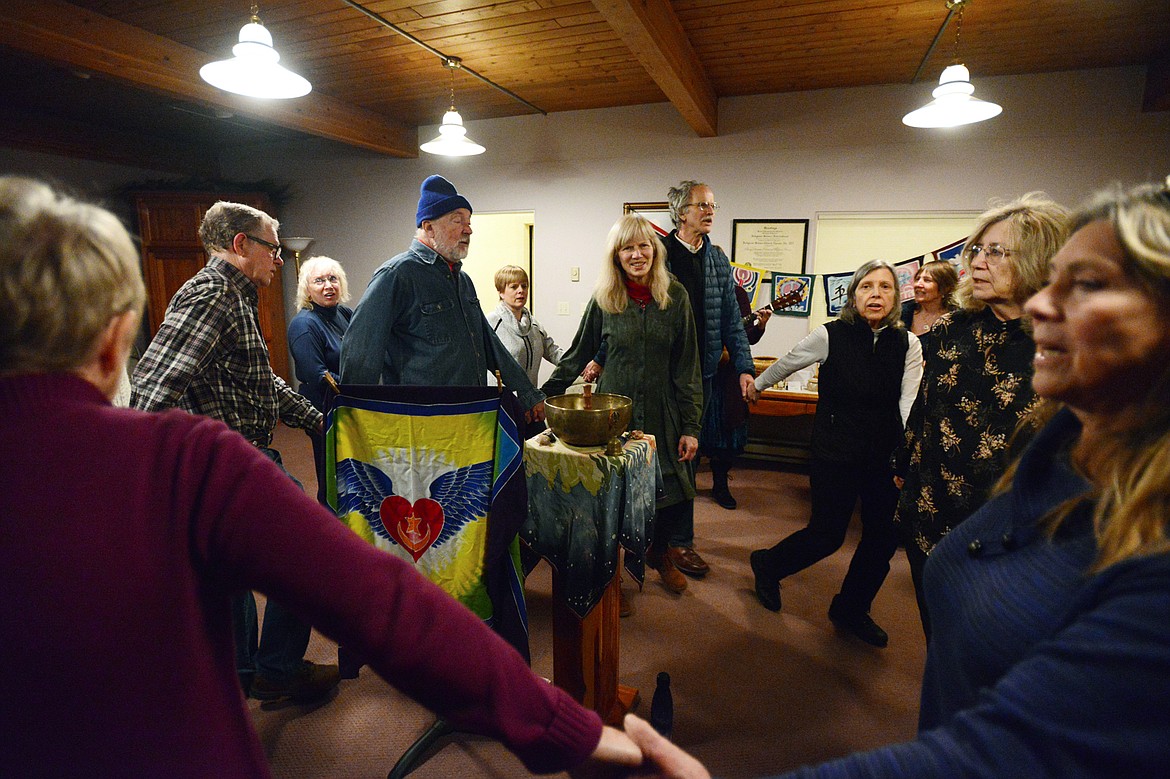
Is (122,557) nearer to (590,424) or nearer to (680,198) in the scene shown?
(590,424)

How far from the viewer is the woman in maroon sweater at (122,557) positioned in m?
0.52

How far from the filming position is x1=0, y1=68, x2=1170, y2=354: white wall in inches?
162

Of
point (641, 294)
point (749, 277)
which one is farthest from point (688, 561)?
point (749, 277)

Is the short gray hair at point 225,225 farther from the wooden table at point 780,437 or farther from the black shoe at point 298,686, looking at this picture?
the wooden table at point 780,437

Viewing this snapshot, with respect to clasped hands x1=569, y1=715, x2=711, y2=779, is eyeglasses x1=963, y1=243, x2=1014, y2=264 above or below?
above

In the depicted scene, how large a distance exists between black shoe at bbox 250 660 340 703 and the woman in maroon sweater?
164 centimetres

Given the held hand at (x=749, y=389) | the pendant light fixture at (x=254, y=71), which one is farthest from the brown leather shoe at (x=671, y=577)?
the pendant light fixture at (x=254, y=71)

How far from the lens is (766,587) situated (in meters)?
2.68

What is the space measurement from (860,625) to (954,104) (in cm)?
257

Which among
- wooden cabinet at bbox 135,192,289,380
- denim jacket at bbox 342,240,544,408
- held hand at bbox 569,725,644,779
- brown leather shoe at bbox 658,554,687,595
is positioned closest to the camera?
held hand at bbox 569,725,644,779

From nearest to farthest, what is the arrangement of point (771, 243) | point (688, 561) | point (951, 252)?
point (688, 561)
point (951, 252)
point (771, 243)

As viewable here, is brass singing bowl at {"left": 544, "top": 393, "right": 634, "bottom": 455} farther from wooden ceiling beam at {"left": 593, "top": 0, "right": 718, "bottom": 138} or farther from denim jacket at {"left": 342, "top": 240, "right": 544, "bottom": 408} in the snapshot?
wooden ceiling beam at {"left": 593, "top": 0, "right": 718, "bottom": 138}

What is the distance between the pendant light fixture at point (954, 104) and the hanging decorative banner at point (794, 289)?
1823 mm

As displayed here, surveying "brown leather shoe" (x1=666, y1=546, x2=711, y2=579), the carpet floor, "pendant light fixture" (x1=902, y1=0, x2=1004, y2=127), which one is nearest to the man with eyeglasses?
the carpet floor
